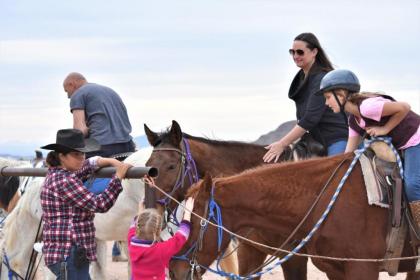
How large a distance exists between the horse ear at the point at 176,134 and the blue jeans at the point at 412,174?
236 cm

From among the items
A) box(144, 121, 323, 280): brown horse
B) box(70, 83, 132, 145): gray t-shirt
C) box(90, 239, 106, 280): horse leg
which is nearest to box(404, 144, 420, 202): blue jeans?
box(144, 121, 323, 280): brown horse

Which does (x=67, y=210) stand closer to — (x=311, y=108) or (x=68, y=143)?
(x=68, y=143)

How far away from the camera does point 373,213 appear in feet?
18.2

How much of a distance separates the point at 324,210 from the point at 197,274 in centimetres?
101

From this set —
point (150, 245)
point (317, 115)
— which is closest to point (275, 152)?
point (317, 115)

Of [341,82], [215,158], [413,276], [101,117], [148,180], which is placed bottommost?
[413,276]

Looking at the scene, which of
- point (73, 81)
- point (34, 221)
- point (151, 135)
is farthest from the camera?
point (73, 81)

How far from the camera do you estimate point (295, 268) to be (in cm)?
696

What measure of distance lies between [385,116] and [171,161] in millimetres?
2245

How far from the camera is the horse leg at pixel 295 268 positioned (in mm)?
6914

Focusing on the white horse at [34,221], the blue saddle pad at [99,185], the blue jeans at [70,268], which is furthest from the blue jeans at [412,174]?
the blue saddle pad at [99,185]

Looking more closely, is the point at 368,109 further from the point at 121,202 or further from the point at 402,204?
the point at 121,202

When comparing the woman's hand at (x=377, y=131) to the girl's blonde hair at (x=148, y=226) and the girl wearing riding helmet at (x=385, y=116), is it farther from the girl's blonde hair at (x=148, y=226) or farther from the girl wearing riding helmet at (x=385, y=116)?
the girl's blonde hair at (x=148, y=226)

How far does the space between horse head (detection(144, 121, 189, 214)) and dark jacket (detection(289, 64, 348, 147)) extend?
1.15 meters
